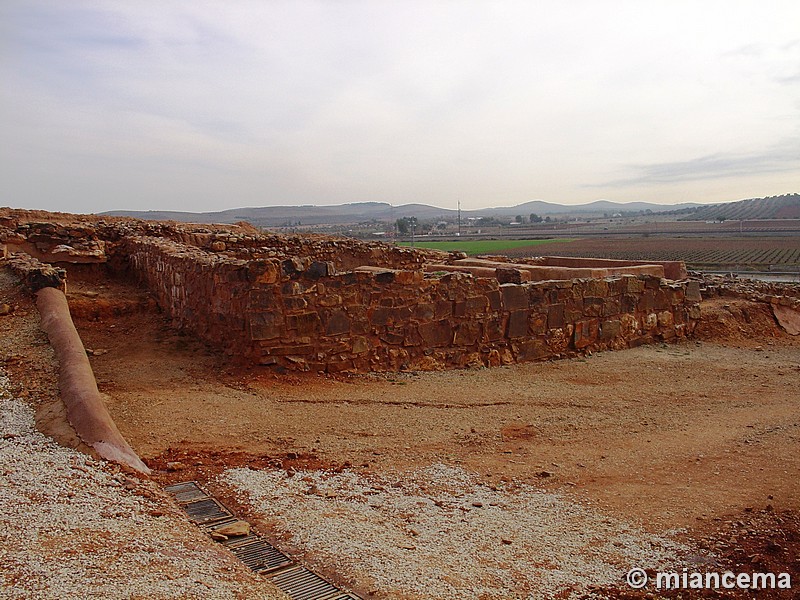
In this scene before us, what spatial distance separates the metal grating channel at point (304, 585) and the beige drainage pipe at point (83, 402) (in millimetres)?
1477

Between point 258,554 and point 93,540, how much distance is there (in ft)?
3.21

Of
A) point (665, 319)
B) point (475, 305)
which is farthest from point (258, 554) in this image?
point (665, 319)

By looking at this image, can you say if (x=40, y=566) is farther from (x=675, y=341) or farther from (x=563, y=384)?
(x=675, y=341)

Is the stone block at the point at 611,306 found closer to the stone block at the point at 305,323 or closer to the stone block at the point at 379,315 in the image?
the stone block at the point at 379,315

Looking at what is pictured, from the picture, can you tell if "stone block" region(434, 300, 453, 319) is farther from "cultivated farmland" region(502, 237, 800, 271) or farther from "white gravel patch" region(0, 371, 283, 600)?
"cultivated farmland" region(502, 237, 800, 271)

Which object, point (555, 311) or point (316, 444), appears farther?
point (555, 311)

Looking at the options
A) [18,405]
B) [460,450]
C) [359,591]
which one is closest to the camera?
[359,591]

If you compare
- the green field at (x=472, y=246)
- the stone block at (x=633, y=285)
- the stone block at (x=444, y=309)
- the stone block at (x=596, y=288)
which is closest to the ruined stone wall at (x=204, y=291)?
the stone block at (x=444, y=309)

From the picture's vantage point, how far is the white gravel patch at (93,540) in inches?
107

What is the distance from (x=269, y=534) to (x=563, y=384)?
519 cm

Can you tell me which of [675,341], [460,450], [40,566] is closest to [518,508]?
[460,450]

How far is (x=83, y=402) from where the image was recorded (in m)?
4.78

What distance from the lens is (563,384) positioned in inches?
323

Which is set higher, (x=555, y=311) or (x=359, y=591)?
(x=555, y=311)
